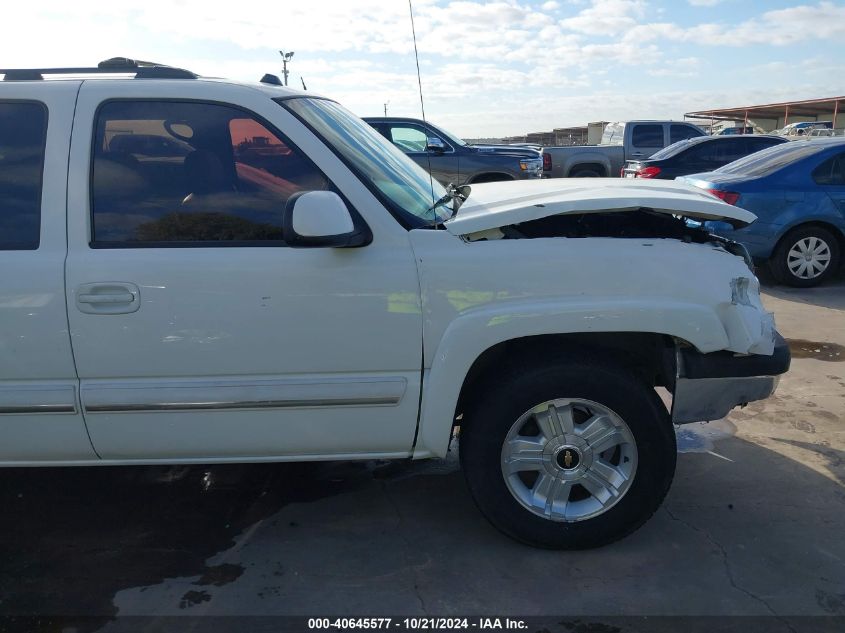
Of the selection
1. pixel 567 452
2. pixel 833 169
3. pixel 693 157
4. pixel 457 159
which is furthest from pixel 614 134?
pixel 567 452

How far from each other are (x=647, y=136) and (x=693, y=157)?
15.6 feet

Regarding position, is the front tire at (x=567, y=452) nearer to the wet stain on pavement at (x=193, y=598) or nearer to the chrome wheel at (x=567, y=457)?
the chrome wheel at (x=567, y=457)

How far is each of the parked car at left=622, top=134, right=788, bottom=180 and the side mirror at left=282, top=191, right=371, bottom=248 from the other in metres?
10.3

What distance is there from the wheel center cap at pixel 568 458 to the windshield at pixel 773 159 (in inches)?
243

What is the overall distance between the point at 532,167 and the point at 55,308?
37.9 feet

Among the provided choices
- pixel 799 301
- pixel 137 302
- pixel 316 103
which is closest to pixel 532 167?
pixel 799 301

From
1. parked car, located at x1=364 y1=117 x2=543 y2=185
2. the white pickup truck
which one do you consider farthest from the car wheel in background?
parked car, located at x1=364 y1=117 x2=543 y2=185

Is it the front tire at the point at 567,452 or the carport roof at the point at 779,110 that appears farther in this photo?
the carport roof at the point at 779,110

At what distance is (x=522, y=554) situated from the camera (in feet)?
10.3

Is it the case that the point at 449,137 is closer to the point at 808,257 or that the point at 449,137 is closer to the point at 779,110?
the point at 808,257

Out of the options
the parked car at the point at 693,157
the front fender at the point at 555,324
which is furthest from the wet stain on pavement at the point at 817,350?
the parked car at the point at 693,157

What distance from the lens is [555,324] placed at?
9.34 ft

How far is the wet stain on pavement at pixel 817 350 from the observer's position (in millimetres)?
5586

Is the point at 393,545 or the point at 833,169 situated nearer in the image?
the point at 393,545
